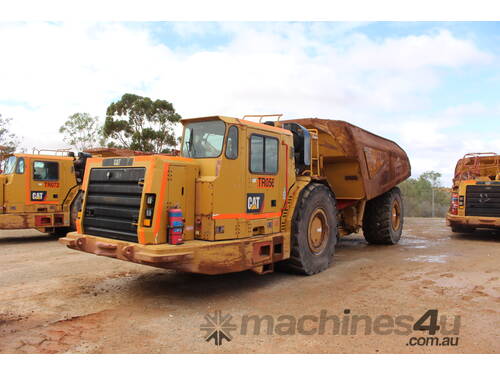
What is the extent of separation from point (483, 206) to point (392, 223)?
2.96 meters

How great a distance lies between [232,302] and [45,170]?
856cm

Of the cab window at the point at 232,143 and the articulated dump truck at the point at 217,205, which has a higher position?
the cab window at the point at 232,143

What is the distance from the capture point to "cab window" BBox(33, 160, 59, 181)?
11617 mm

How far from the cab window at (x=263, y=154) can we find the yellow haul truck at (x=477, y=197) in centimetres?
796

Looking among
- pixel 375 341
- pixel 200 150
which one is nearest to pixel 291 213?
pixel 200 150

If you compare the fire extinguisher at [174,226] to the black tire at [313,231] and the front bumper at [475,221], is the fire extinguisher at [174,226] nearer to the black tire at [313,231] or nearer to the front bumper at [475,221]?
the black tire at [313,231]

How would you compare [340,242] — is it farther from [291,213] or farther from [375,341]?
[375,341]

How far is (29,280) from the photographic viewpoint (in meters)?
6.88

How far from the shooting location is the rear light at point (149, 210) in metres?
5.29

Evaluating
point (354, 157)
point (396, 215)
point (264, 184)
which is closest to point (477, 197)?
point (396, 215)

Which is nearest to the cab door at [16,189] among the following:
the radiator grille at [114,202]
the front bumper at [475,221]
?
the radiator grille at [114,202]

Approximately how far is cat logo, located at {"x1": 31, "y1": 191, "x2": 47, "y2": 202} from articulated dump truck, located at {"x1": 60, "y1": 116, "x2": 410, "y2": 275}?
6.10m

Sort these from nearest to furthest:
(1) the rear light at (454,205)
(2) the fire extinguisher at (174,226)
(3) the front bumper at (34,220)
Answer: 1. (2) the fire extinguisher at (174,226)
2. (3) the front bumper at (34,220)
3. (1) the rear light at (454,205)

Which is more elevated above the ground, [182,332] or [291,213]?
[291,213]
